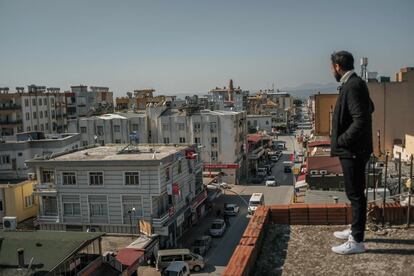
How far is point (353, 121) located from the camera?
228 inches

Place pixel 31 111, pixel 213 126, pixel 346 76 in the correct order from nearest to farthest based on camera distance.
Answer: pixel 346 76
pixel 213 126
pixel 31 111

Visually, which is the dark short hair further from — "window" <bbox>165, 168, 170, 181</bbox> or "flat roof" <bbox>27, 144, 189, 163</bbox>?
"window" <bbox>165, 168, 170, 181</bbox>

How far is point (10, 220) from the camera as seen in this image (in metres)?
24.8

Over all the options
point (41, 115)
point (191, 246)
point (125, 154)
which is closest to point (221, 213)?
point (191, 246)

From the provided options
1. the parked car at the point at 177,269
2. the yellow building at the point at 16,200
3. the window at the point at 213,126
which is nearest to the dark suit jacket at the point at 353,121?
the parked car at the point at 177,269

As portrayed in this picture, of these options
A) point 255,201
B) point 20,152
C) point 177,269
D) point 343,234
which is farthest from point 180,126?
point 343,234

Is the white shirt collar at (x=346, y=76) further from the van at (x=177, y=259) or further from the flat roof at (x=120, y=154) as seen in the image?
the flat roof at (x=120, y=154)

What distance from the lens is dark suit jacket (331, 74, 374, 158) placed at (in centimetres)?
571

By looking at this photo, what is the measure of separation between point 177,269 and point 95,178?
831 cm

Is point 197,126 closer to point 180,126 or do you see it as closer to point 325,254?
point 180,126

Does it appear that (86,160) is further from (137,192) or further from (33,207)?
(33,207)

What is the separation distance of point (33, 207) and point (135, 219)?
9.50 m

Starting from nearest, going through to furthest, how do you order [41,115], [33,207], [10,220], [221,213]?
[10,220] < [33,207] < [221,213] < [41,115]

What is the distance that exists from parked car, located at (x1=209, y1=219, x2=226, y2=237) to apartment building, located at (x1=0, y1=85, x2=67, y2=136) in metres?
31.6
